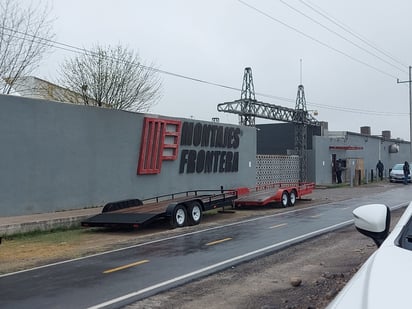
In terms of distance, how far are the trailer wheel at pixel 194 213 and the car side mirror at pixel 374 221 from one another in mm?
12038

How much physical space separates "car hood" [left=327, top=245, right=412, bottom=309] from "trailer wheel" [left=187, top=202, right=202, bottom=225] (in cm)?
1278

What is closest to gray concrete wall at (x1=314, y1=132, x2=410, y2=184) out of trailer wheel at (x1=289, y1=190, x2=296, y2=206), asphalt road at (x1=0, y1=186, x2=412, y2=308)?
trailer wheel at (x1=289, y1=190, x2=296, y2=206)

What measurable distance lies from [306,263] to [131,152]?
43.3ft

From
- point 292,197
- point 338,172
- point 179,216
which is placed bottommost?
point 179,216

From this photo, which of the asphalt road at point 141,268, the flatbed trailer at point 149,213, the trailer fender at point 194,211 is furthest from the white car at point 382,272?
the trailer fender at point 194,211

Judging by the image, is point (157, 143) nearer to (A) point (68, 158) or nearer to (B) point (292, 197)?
(A) point (68, 158)

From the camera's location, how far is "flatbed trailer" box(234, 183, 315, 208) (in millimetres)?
20625

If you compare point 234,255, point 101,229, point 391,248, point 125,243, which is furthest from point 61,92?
point 391,248

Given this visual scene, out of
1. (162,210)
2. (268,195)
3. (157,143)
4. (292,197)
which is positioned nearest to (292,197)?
(292,197)

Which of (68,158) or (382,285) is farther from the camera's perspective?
(68,158)

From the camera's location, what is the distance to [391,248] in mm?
3396

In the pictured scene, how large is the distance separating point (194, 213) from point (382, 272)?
1342 cm

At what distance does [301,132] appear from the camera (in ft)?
130

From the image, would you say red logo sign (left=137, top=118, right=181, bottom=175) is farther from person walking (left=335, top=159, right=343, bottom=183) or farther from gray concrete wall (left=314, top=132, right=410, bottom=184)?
person walking (left=335, top=159, right=343, bottom=183)
